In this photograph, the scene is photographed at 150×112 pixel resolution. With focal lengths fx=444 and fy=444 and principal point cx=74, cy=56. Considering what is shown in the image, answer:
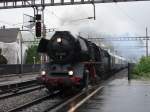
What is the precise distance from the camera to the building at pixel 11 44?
10631cm

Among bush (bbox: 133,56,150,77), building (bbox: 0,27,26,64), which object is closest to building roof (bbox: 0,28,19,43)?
building (bbox: 0,27,26,64)

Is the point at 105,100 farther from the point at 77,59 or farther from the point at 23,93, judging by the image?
the point at 23,93

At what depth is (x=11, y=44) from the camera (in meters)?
110

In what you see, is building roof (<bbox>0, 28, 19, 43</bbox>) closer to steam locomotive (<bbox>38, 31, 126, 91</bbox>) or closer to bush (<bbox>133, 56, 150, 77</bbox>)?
bush (<bbox>133, 56, 150, 77</bbox>)

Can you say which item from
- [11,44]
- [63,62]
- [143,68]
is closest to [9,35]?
[11,44]

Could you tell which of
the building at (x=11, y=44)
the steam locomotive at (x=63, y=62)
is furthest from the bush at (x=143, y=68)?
the building at (x=11, y=44)

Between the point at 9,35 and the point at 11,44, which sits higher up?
the point at 9,35

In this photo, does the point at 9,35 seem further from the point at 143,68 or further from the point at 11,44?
the point at 143,68

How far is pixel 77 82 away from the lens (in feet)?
66.2

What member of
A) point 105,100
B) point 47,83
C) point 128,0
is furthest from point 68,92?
point 128,0

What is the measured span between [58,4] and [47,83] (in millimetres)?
20887

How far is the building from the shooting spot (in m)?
106

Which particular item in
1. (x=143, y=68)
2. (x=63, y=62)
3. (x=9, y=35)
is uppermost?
(x=9, y=35)

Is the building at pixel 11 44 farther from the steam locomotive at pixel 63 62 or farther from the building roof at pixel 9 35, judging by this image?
the steam locomotive at pixel 63 62
